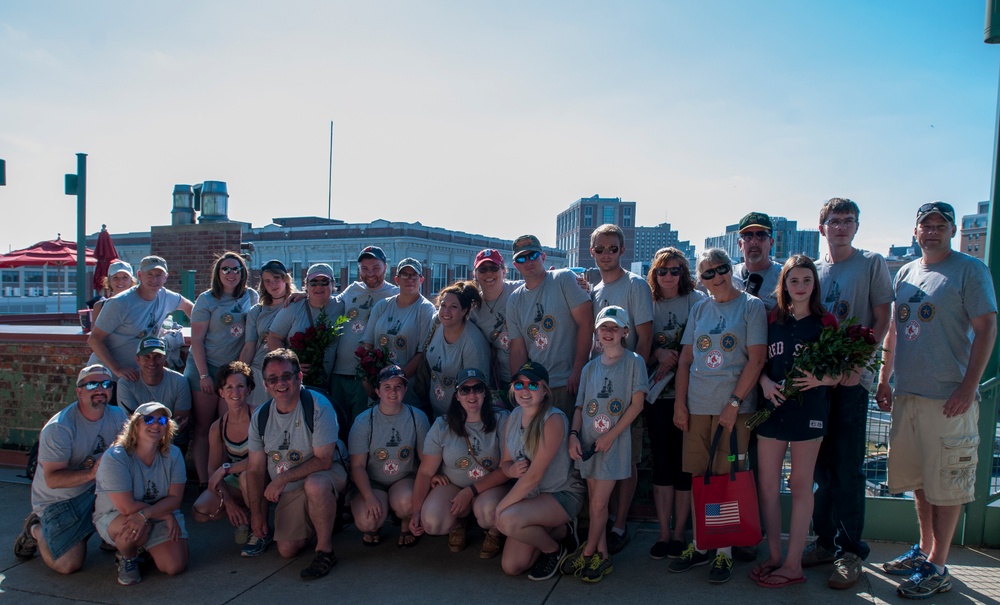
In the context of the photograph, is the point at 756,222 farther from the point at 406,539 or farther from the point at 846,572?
the point at 406,539

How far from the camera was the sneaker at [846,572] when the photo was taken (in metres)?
3.97

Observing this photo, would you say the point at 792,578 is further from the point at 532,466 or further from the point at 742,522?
the point at 532,466

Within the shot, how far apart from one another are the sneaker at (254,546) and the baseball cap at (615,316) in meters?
2.88

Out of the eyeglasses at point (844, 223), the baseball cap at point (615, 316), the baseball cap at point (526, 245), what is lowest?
the baseball cap at point (615, 316)

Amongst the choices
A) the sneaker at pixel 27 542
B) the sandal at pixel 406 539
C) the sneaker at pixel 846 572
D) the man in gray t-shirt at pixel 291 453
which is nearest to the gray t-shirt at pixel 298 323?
the man in gray t-shirt at pixel 291 453

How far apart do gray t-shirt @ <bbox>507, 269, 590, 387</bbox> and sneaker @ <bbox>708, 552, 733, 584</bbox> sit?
1.50 m

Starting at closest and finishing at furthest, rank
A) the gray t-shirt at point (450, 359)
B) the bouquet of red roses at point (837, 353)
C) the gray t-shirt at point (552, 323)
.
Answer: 1. the bouquet of red roses at point (837, 353)
2. the gray t-shirt at point (552, 323)
3. the gray t-shirt at point (450, 359)

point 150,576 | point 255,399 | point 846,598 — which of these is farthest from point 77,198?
point 846,598

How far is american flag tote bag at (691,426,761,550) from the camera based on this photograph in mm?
4020

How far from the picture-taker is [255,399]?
17.9ft

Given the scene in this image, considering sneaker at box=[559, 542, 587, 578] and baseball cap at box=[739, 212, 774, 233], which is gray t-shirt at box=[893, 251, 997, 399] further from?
sneaker at box=[559, 542, 587, 578]

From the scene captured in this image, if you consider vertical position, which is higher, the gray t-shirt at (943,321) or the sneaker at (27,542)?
the gray t-shirt at (943,321)

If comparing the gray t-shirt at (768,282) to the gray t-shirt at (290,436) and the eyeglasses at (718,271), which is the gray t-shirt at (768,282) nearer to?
the eyeglasses at (718,271)

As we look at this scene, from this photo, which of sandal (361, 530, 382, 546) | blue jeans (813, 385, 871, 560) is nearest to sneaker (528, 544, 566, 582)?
sandal (361, 530, 382, 546)
